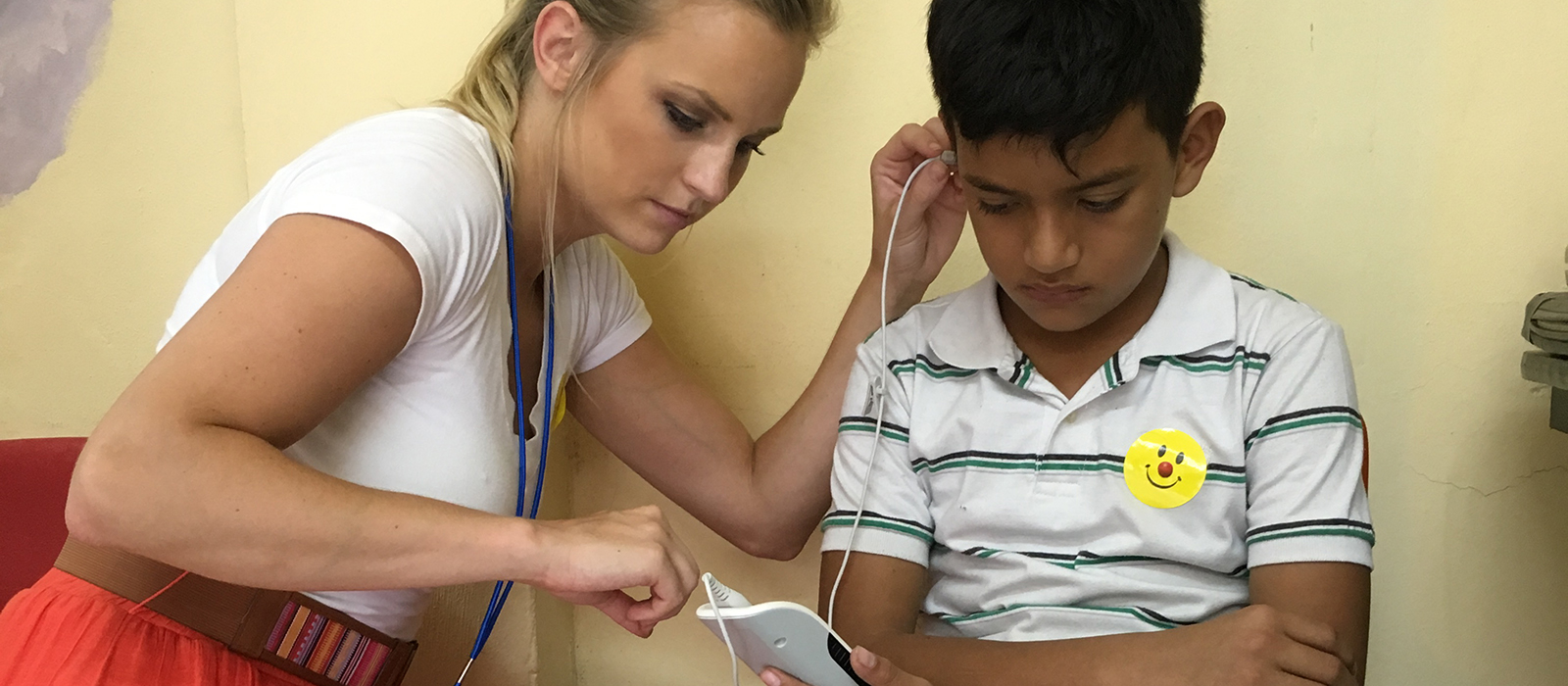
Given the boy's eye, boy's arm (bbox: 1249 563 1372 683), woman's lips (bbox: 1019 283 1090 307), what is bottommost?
boy's arm (bbox: 1249 563 1372 683)

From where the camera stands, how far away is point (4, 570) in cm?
123

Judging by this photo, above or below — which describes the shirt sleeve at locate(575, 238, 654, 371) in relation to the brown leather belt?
above

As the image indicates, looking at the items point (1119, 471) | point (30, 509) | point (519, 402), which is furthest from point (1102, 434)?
point (30, 509)

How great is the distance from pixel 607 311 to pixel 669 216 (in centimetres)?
29

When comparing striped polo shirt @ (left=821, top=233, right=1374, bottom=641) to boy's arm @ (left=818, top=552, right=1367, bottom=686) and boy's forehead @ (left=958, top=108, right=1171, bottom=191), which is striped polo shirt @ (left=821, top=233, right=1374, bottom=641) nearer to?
boy's arm @ (left=818, top=552, right=1367, bottom=686)

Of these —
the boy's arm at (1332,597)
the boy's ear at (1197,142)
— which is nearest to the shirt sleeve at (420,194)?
the boy's ear at (1197,142)

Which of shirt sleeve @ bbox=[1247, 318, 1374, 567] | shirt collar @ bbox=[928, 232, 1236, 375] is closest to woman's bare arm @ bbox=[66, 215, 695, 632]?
shirt collar @ bbox=[928, 232, 1236, 375]

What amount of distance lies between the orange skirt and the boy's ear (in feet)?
3.01

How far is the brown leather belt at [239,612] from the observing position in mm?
938

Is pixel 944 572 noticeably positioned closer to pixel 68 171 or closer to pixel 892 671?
pixel 892 671

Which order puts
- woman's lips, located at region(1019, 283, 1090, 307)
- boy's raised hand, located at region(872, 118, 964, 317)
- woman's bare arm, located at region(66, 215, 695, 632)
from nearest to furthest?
woman's bare arm, located at region(66, 215, 695, 632) → woman's lips, located at region(1019, 283, 1090, 307) → boy's raised hand, located at region(872, 118, 964, 317)

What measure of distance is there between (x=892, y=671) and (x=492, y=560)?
312mm

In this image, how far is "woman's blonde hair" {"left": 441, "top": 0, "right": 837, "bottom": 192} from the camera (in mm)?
1004

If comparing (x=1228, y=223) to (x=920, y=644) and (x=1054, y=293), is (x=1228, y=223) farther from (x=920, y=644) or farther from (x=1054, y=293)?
(x=920, y=644)
